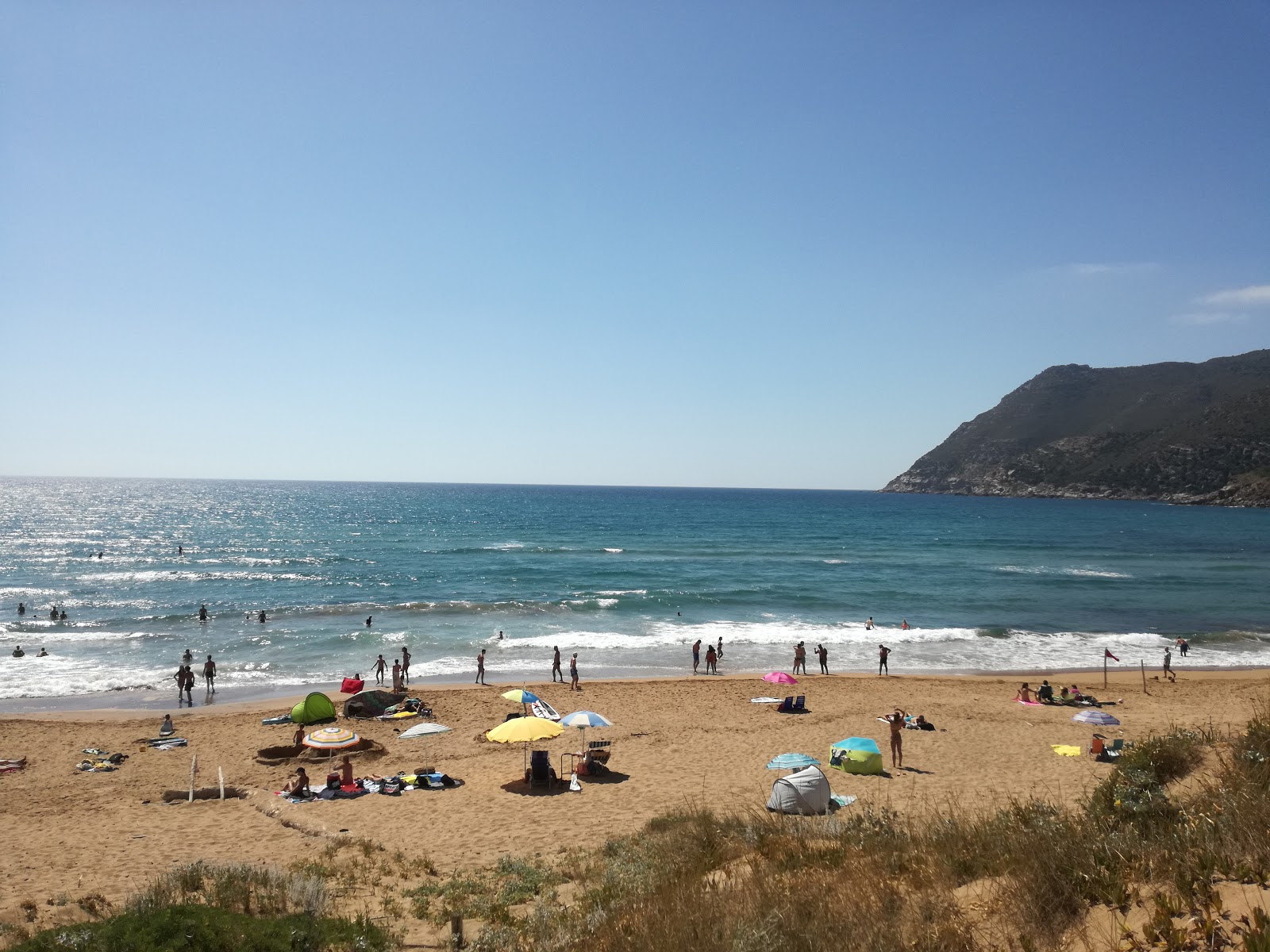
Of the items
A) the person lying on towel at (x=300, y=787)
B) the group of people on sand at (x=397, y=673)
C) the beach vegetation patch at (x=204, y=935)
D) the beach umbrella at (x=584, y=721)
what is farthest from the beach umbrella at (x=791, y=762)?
the group of people on sand at (x=397, y=673)

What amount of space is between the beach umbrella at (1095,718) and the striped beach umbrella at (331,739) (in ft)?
61.9

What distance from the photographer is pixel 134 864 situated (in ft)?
35.1

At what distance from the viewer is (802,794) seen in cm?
1170

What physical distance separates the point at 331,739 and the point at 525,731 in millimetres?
5436

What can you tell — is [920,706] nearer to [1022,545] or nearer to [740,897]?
[740,897]

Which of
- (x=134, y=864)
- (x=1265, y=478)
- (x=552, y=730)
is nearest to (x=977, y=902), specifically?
(x=552, y=730)

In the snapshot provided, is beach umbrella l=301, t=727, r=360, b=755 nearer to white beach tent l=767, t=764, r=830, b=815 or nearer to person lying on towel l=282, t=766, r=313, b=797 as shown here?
person lying on towel l=282, t=766, r=313, b=797

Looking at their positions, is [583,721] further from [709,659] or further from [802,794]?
[709,659]

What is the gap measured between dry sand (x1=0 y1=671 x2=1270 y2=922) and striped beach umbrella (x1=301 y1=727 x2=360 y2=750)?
586 mm

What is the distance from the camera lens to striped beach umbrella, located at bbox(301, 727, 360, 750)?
1667cm

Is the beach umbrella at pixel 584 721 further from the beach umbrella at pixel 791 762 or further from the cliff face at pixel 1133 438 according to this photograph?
the cliff face at pixel 1133 438

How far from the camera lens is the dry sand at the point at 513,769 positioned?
11.5 m

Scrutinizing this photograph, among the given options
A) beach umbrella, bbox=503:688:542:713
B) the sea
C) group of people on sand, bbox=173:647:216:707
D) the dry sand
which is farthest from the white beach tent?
group of people on sand, bbox=173:647:216:707

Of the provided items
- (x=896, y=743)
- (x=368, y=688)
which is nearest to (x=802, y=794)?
(x=896, y=743)
